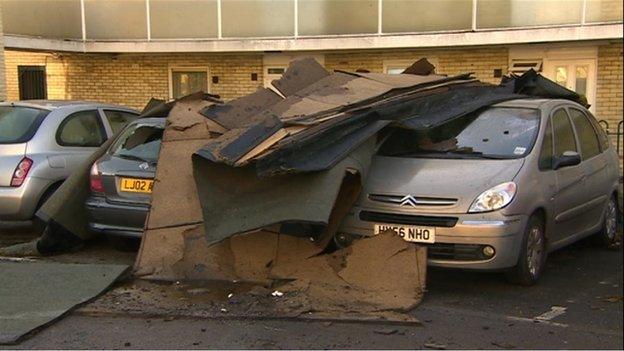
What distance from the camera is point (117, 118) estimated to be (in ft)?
26.3

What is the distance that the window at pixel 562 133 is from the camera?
6.14 m

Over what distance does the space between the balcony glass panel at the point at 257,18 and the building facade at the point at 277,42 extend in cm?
2

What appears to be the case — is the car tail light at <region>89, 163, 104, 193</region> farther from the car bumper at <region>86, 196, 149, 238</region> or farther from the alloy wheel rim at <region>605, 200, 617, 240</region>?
the alloy wheel rim at <region>605, 200, 617, 240</region>

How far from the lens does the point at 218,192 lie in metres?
5.27

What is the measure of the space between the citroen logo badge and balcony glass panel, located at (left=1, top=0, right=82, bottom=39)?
35.6 ft

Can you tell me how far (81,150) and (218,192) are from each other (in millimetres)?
2842

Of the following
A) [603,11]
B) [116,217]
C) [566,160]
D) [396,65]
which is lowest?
[116,217]

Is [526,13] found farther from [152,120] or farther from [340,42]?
[152,120]

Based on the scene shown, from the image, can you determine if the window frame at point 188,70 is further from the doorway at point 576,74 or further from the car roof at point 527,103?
the car roof at point 527,103

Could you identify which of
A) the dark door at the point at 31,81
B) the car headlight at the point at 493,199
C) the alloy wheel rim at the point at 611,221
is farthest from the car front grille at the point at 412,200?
the dark door at the point at 31,81

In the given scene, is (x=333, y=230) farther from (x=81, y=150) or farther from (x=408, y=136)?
(x=81, y=150)

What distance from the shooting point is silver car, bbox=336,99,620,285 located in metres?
5.20

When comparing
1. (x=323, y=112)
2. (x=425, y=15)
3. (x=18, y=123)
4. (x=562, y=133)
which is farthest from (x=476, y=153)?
(x=425, y=15)

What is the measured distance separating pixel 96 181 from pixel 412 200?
3.04 meters
